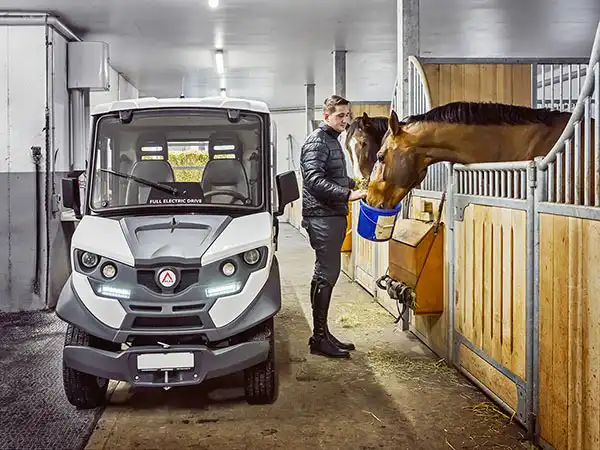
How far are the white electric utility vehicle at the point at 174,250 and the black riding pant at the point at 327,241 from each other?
0.51m

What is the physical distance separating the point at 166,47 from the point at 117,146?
5.01 m

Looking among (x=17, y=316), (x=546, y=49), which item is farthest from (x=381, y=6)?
(x=17, y=316)

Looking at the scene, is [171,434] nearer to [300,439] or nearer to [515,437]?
[300,439]

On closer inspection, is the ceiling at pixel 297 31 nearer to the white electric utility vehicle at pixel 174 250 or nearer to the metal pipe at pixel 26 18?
the metal pipe at pixel 26 18

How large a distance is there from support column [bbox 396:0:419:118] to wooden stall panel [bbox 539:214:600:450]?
9.02 feet

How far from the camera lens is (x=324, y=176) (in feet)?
13.3

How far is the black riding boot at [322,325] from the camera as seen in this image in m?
4.09

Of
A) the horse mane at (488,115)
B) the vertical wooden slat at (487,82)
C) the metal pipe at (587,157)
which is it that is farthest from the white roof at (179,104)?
the vertical wooden slat at (487,82)

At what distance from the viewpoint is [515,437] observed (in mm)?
2775

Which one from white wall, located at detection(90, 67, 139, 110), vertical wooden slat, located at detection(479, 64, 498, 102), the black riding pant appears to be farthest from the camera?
white wall, located at detection(90, 67, 139, 110)

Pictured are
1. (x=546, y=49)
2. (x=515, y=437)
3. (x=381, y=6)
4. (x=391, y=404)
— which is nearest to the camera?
(x=515, y=437)

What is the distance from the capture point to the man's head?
4.08 m

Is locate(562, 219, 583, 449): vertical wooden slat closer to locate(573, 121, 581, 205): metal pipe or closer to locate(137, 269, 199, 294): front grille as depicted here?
locate(573, 121, 581, 205): metal pipe

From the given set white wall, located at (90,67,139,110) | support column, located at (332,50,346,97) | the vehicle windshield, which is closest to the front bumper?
the vehicle windshield
